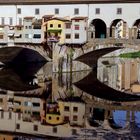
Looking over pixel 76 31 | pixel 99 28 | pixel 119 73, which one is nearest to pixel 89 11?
pixel 76 31

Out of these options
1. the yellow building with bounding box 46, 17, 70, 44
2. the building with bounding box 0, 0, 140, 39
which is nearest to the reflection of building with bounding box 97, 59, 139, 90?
the building with bounding box 0, 0, 140, 39

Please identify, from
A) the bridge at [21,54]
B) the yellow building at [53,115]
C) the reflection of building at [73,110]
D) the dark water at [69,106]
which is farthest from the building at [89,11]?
the yellow building at [53,115]

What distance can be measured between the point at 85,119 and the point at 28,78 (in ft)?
46.2

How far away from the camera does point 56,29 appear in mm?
36156

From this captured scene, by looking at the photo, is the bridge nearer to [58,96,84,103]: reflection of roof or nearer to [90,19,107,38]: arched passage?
[90,19,107,38]: arched passage

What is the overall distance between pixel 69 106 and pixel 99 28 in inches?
849

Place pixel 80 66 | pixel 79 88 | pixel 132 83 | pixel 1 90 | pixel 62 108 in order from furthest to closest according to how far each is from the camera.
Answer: pixel 80 66 < pixel 132 83 < pixel 79 88 < pixel 1 90 < pixel 62 108

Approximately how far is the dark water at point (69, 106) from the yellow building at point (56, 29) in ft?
13.9

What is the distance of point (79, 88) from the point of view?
24.7 metres

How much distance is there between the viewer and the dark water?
1348cm

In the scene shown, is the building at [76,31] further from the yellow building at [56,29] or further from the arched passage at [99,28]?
the arched passage at [99,28]

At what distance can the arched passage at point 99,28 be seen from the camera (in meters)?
38.2

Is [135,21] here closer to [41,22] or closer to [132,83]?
[41,22]

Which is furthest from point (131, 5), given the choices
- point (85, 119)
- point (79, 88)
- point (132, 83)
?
point (85, 119)
